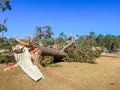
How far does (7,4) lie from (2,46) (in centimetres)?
611

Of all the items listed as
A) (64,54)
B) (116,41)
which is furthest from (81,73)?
(116,41)

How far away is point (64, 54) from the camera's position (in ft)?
60.1

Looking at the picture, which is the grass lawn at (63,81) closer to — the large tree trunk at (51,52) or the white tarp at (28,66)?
the white tarp at (28,66)

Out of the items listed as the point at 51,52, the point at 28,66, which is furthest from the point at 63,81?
the point at 51,52

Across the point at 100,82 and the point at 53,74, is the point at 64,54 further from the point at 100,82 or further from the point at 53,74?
the point at 100,82

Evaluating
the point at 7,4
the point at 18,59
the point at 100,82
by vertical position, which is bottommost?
the point at 100,82

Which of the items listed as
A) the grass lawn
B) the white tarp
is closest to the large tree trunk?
the white tarp

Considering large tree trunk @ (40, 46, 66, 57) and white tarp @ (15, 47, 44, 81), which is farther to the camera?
large tree trunk @ (40, 46, 66, 57)

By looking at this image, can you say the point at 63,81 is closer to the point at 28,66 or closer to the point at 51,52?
the point at 28,66

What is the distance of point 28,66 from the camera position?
38.3ft

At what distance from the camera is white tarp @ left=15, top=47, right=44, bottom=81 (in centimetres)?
1056

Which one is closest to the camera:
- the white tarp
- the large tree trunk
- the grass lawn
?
the grass lawn

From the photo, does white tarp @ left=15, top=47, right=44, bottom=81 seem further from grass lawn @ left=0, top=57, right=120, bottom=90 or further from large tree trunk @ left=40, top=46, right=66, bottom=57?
large tree trunk @ left=40, top=46, right=66, bottom=57

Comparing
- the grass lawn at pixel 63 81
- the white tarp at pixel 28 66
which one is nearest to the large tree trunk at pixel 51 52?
the white tarp at pixel 28 66
